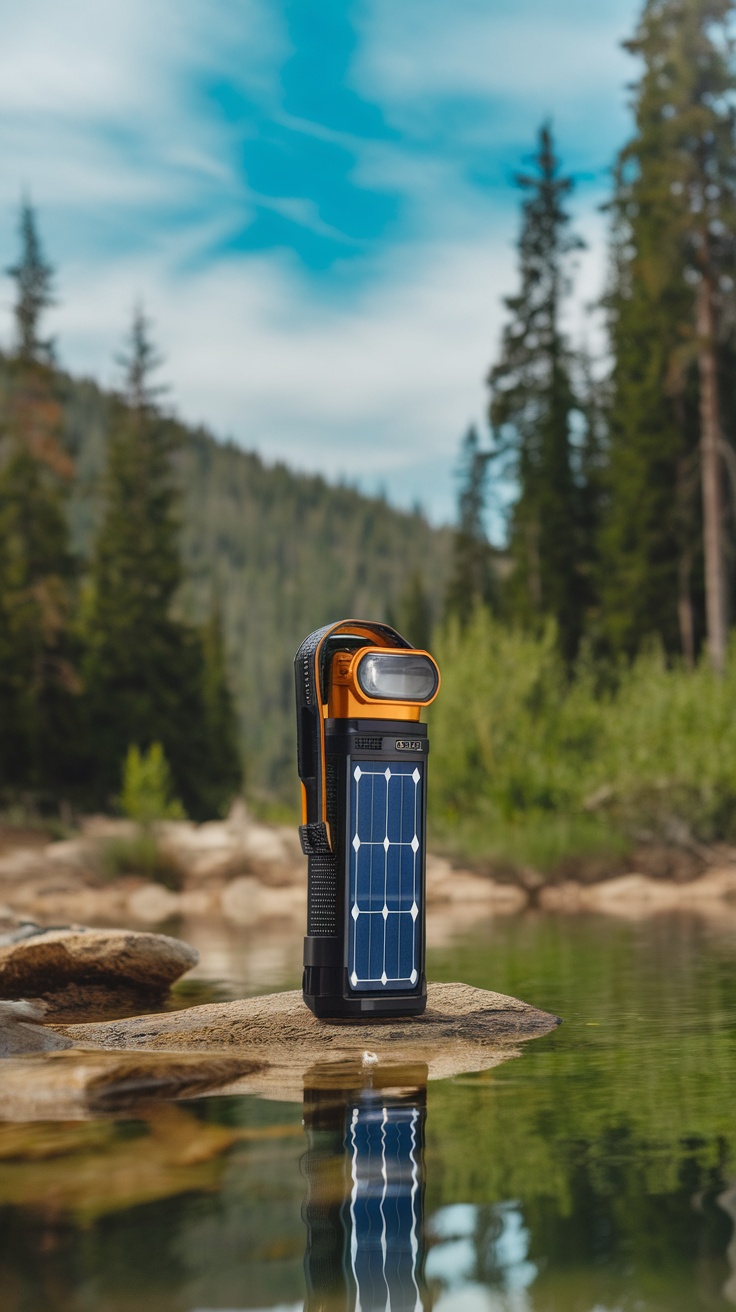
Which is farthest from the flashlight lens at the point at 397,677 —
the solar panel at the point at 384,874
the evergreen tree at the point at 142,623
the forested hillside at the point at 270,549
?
the forested hillside at the point at 270,549

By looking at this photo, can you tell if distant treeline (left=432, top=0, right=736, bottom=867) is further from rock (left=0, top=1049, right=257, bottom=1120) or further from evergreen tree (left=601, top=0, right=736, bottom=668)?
rock (left=0, top=1049, right=257, bottom=1120)

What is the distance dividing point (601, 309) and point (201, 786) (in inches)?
863

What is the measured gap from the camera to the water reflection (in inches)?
152

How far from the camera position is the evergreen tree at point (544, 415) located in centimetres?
4678

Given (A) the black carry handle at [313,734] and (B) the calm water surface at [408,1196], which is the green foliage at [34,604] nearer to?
(A) the black carry handle at [313,734]

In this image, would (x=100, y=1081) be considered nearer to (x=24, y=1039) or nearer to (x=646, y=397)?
(x=24, y=1039)

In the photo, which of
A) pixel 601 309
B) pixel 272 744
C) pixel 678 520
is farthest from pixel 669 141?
pixel 272 744

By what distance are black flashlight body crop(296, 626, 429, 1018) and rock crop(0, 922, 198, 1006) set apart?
2.70 m

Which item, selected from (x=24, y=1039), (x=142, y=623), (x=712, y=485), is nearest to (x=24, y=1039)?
(x=24, y=1039)

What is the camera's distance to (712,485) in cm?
3225

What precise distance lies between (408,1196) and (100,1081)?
7.32 ft

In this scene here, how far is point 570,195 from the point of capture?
4869 centimetres

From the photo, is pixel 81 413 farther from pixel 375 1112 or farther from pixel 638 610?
pixel 375 1112

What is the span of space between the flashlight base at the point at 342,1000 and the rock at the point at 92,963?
105 inches
